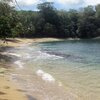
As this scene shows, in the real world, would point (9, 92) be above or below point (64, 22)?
below

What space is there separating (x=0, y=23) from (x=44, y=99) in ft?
44.8

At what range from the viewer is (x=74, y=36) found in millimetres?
116188

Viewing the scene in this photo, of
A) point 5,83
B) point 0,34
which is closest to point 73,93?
point 5,83

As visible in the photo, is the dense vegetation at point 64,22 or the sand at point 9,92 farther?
the dense vegetation at point 64,22

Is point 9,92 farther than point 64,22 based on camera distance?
No

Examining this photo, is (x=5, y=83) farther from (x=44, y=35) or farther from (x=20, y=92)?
(x=44, y=35)

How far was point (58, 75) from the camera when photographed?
2111 cm

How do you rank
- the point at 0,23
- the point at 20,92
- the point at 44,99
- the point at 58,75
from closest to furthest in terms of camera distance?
the point at 44,99, the point at 20,92, the point at 58,75, the point at 0,23

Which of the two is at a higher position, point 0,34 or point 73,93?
point 0,34

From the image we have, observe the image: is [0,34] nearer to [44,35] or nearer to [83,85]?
[83,85]

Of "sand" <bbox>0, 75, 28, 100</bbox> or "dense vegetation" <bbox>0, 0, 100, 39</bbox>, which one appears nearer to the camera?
"sand" <bbox>0, 75, 28, 100</bbox>

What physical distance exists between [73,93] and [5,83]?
156 inches

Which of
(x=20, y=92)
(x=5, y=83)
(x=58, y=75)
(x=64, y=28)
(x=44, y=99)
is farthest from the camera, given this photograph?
(x=64, y=28)

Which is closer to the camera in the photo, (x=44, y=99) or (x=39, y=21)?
(x=44, y=99)
